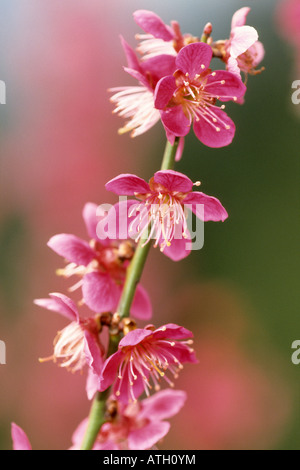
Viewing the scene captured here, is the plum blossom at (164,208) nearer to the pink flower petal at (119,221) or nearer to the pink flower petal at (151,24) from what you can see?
the pink flower petal at (119,221)

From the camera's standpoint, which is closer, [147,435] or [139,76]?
[139,76]

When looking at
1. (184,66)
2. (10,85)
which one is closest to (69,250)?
(184,66)

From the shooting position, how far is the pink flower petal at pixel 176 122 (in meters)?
0.83

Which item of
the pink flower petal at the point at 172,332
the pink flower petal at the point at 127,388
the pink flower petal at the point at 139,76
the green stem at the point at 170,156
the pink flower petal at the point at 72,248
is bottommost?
the pink flower petal at the point at 127,388

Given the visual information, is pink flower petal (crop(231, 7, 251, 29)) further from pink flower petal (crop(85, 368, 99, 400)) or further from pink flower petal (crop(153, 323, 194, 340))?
pink flower petal (crop(85, 368, 99, 400))

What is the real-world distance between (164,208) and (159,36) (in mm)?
272

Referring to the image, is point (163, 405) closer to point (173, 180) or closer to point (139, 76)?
point (173, 180)

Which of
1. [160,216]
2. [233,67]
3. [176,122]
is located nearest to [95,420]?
[160,216]

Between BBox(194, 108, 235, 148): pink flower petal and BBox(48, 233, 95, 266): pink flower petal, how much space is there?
0.88ft

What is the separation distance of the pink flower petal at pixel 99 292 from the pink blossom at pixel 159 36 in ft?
Result: 1.19

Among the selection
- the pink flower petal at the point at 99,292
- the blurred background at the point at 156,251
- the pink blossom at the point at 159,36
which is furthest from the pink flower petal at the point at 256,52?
the blurred background at the point at 156,251

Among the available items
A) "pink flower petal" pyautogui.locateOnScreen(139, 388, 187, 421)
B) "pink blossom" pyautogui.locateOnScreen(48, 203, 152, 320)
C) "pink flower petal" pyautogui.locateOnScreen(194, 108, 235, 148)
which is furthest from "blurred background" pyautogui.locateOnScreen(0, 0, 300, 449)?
"pink flower petal" pyautogui.locateOnScreen(194, 108, 235, 148)

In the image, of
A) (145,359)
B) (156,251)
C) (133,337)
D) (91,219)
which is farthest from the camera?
(156,251)

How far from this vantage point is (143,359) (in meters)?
0.92
